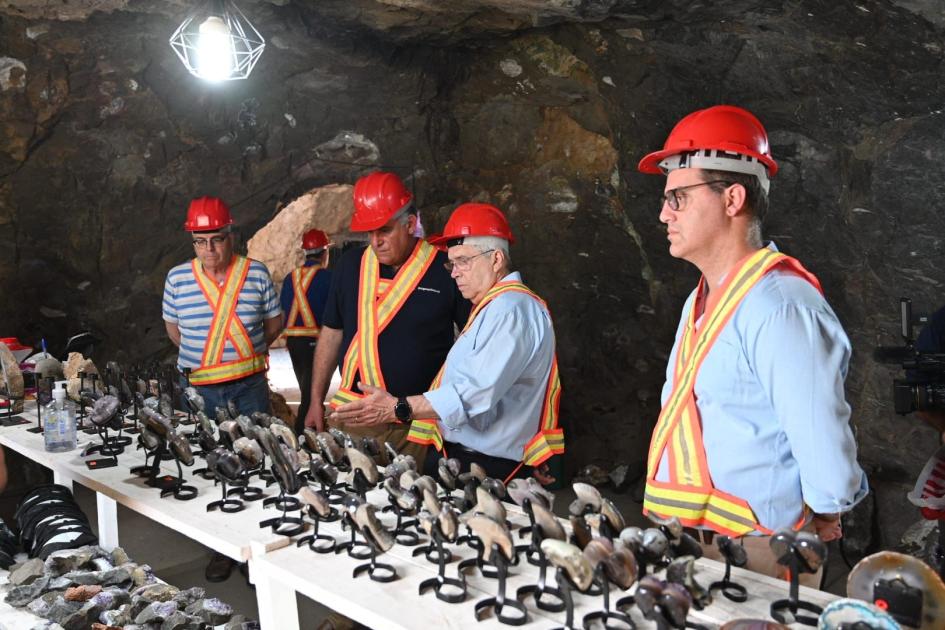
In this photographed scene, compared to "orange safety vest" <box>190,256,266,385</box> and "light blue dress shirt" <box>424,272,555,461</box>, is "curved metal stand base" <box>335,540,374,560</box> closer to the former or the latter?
A: "light blue dress shirt" <box>424,272,555,461</box>

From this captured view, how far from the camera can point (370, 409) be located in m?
3.52

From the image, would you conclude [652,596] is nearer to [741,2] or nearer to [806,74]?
[741,2]

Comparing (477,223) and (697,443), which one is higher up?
(477,223)

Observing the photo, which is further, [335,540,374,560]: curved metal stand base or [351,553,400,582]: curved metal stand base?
[335,540,374,560]: curved metal stand base

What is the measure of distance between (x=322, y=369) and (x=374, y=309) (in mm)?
576

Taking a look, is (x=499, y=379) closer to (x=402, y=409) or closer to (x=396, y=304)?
(x=402, y=409)

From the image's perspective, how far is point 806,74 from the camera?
15.2ft

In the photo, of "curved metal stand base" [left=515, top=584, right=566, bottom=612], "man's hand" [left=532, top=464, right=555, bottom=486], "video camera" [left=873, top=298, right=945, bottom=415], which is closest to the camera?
"curved metal stand base" [left=515, top=584, right=566, bottom=612]

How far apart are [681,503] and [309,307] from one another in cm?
516

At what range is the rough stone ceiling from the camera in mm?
4441

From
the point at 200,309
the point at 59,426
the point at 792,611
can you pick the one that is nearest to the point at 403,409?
the point at 59,426

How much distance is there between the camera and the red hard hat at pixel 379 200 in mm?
3943

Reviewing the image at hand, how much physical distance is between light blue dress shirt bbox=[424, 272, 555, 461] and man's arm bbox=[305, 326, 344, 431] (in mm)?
1069

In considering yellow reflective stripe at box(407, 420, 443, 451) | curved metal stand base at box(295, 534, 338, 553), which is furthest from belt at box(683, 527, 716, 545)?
yellow reflective stripe at box(407, 420, 443, 451)
